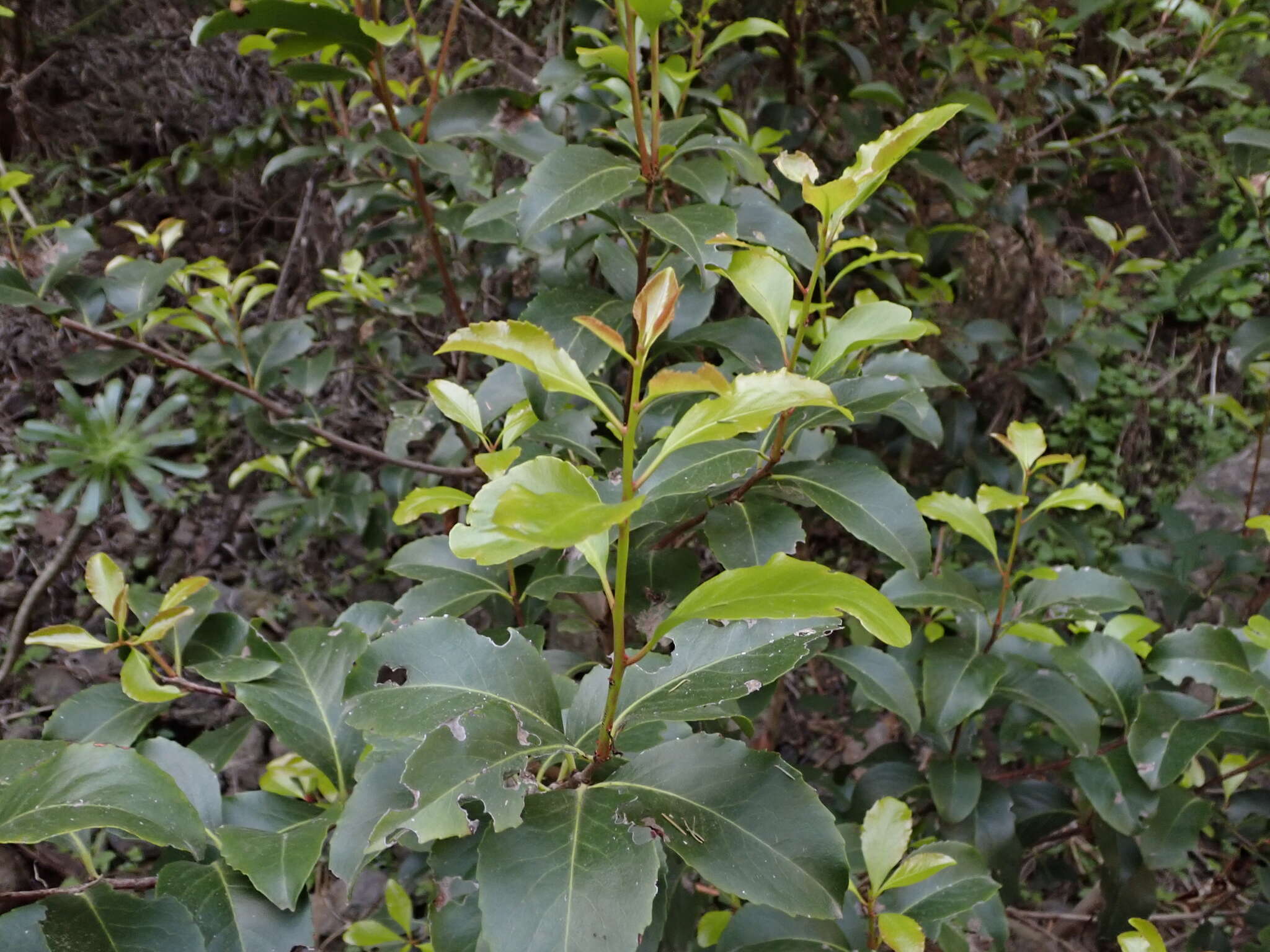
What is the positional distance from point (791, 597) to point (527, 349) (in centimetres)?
21

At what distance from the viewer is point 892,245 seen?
66.1 inches

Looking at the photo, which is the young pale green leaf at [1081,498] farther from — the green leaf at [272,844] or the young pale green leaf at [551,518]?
the green leaf at [272,844]

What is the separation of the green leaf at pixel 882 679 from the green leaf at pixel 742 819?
1.42ft

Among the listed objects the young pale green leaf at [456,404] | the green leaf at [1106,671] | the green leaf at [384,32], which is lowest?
the green leaf at [1106,671]

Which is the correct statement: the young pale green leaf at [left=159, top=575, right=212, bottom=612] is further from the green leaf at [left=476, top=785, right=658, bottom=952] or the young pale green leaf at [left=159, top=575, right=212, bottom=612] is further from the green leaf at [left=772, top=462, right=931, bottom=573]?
the green leaf at [left=772, top=462, right=931, bottom=573]

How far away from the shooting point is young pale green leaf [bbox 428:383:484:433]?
0.79 m

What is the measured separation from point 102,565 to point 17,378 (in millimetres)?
2593

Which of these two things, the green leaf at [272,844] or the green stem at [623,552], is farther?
the green leaf at [272,844]

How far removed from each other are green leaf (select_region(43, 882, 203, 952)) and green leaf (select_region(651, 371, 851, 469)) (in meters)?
0.50

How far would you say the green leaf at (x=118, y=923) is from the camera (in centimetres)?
56

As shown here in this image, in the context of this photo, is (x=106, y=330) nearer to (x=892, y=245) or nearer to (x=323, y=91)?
(x=323, y=91)

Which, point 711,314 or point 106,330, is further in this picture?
point 711,314

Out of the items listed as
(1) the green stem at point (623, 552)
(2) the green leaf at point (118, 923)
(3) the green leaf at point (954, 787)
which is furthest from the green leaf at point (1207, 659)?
(2) the green leaf at point (118, 923)

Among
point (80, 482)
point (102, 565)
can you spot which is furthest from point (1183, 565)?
point (80, 482)
